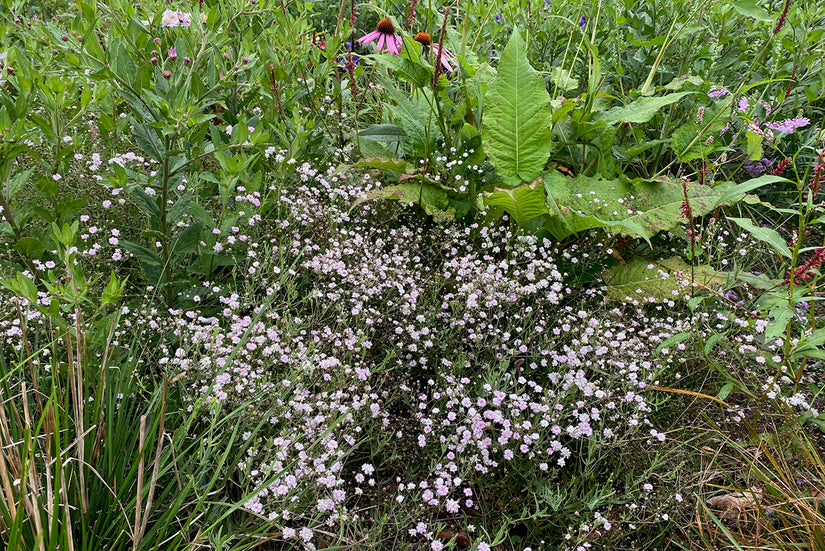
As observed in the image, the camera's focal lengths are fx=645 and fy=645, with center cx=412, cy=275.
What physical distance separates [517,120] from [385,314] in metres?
1.23

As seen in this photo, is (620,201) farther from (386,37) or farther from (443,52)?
(386,37)

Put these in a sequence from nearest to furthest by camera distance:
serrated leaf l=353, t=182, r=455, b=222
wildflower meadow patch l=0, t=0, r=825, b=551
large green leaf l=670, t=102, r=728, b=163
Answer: wildflower meadow patch l=0, t=0, r=825, b=551, serrated leaf l=353, t=182, r=455, b=222, large green leaf l=670, t=102, r=728, b=163

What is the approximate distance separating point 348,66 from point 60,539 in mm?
2588

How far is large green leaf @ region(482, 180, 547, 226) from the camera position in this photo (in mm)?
2885

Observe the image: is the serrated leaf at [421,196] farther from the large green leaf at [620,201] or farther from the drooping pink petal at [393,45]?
the drooping pink petal at [393,45]

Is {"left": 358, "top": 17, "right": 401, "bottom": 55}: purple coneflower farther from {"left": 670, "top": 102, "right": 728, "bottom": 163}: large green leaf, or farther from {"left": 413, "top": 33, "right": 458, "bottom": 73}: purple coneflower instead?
{"left": 670, "top": 102, "right": 728, "bottom": 163}: large green leaf

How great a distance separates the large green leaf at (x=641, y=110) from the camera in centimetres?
309

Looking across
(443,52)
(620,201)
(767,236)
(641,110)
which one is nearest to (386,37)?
(443,52)

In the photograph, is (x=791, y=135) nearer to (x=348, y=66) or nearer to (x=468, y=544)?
(x=348, y=66)

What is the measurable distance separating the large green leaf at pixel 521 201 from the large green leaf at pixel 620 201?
0.08 meters

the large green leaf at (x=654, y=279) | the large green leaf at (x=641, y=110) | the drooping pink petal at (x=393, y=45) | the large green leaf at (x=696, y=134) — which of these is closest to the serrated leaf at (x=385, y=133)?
the drooping pink petal at (x=393, y=45)

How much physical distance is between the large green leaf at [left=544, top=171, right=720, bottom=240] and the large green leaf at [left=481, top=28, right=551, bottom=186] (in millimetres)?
157

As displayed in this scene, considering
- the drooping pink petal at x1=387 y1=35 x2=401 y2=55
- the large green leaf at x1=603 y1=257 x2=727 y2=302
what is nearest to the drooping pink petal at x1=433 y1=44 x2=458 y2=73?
the drooping pink petal at x1=387 y1=35 x2=401 y2=55

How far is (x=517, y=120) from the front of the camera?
311 cm
